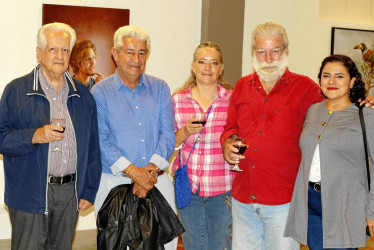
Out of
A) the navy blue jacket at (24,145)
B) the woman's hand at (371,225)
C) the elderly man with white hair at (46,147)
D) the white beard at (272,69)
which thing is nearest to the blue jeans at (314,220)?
the woman's hand at (371,225)

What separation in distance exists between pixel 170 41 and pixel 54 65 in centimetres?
238

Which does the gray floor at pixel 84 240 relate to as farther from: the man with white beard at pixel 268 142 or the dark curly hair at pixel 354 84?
the dark curly hair at pixel 354 84

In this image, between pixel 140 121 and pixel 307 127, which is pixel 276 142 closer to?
pixel 307 127

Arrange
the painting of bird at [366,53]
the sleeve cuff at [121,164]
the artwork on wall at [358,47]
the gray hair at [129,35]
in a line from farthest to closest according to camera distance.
→ 1. the painting of bird at [366,53]
2. the artwork on wall at [358,47]
3. the gray hair at [129,35]
4. the sleeve cuff at [121,164]

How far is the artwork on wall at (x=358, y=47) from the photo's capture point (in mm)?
6332

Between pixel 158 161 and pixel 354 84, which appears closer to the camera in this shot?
pixel 354 84

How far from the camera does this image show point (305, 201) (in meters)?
2.82

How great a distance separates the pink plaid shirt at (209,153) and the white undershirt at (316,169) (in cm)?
69

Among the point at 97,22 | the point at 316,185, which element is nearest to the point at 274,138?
the point at 316,185

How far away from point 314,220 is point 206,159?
34.0 inches

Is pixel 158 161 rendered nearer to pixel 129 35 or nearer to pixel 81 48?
pixel 129 35

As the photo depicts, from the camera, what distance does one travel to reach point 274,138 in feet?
9.67

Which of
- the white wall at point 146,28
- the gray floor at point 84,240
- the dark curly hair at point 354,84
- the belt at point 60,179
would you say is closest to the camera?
the dark curly hair at point 354,84

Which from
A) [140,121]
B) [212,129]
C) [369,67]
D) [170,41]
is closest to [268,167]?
[212,129]
